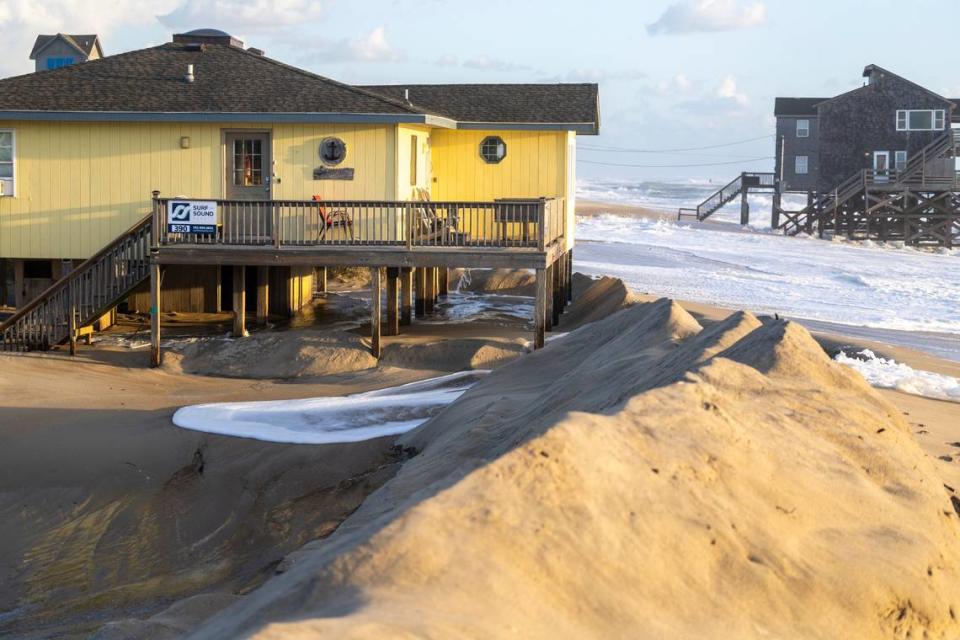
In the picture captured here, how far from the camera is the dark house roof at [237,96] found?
21.2 metres

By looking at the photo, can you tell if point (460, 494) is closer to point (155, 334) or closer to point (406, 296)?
point (155, 334)

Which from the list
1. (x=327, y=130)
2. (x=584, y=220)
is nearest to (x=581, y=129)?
(x=327, y=130)

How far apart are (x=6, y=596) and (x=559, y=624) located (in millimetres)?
5311

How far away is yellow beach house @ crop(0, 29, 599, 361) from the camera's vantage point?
19.7 m

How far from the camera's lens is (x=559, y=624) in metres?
6.01

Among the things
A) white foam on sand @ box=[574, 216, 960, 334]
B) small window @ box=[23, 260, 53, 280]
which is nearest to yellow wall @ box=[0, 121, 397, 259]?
small window @ box=[23, 260, 53, 280]

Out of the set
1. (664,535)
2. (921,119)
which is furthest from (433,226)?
(921,119)

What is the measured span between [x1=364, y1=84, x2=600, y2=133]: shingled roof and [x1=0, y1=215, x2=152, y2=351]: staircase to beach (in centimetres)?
680

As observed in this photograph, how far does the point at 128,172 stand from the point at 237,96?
2.31 metres

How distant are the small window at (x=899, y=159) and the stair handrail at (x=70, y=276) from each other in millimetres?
49628

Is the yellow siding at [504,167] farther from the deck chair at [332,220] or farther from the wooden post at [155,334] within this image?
the wooden post at [155,334]

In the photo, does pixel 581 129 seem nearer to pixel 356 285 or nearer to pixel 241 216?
pixel 241 216

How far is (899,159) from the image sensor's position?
62.4 meters

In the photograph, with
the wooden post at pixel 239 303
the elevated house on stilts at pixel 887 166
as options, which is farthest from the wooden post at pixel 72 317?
the elevated house on stilts at pixel 887 166
